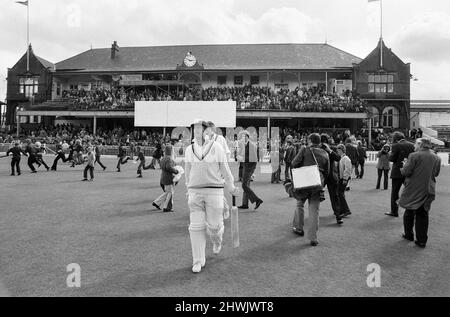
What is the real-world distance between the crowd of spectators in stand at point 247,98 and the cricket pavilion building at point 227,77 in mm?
474

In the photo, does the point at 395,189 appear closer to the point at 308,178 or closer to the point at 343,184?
the point at 343,184

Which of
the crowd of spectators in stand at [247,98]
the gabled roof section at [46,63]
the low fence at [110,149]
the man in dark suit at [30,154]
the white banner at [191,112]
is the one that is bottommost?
the man in dark suit at [30,154]

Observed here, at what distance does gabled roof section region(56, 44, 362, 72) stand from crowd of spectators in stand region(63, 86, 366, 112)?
9.07 feet

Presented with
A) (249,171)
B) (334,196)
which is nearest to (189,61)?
(249,171)

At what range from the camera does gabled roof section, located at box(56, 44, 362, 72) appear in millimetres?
38031

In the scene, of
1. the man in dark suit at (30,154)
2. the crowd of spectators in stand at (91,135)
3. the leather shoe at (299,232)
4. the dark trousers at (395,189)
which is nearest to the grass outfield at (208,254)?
the leather shoe at (299,232)

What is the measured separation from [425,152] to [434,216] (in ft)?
10.1

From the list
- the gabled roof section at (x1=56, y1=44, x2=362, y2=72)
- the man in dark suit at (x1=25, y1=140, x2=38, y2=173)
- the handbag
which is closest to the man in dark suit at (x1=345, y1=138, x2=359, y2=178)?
the handbag

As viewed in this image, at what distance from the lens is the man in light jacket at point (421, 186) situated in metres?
6.27

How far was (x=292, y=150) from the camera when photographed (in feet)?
37.3

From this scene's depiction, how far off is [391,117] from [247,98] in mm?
14052

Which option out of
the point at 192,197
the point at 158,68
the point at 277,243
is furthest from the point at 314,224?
the point at 158,68

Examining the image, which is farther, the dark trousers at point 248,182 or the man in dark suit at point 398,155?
the dark trousers at point 248,182

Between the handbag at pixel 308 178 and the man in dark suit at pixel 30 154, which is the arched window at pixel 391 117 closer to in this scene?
the man in dark suit at pixel 30 154
